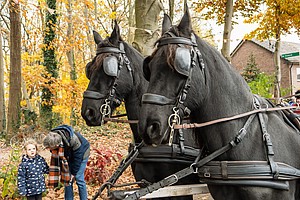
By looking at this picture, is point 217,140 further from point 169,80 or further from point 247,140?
point 169,80

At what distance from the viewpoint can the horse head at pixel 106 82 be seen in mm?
3342

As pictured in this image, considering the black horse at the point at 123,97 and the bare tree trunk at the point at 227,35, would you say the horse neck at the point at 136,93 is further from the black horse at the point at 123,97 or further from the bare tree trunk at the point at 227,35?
the bare tree trunk at the point at 227,35

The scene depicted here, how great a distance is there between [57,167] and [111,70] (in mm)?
2184

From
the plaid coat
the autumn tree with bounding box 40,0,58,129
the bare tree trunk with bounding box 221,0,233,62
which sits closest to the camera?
the plaid coat

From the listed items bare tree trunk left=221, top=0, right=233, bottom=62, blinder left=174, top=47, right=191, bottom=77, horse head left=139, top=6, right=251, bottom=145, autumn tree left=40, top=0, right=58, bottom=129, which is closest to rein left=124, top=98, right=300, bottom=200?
horse head left=139, top=6, right=251, bottom=145

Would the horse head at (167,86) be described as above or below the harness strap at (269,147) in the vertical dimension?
above

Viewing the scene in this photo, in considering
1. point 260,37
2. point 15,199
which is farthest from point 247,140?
point 260,37

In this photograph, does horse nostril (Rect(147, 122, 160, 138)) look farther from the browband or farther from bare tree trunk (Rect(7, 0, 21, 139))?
bare tree trunk (Rect(7, 0, 21, 139))

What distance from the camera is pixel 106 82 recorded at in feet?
11.1

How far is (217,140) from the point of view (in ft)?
7.75

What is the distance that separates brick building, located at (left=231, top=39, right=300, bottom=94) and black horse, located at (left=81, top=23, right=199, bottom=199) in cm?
2774

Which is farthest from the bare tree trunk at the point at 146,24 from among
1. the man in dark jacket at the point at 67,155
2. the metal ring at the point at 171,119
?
the metal ring at the point at 171,119

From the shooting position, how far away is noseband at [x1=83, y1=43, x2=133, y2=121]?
3.31 m

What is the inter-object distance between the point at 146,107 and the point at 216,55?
687mm
